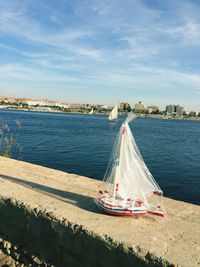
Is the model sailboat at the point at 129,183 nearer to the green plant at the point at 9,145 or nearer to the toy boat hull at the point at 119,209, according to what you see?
the toy boat hull at the point at 119,209

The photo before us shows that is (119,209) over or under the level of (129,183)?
under

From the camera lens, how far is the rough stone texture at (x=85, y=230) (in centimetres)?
629

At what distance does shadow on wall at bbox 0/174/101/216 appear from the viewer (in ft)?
28.1

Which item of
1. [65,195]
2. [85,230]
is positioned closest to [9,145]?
[65,195]

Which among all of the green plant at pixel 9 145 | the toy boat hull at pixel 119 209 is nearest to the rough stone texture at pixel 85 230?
the toy boat hull at pixel 119 209

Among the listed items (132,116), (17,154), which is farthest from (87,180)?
(17,154)

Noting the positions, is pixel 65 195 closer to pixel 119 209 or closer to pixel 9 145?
pixel 119 209

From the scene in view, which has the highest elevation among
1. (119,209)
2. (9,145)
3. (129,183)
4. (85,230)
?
(129,183)

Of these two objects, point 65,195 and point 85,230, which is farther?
point 65,195

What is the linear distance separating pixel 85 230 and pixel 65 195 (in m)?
2.49

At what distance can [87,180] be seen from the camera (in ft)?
37.1

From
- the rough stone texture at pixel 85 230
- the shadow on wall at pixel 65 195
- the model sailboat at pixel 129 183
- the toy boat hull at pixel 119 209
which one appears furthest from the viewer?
the shadow on wall at pixel 65 195

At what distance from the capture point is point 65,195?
9359 mm

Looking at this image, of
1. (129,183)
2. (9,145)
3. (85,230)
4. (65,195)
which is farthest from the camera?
(9,145)
